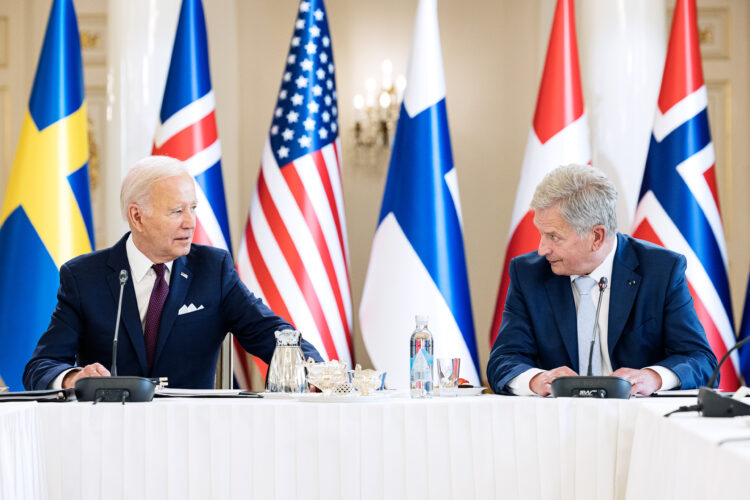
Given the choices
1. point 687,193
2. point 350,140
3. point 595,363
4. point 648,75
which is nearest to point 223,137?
point 350,140

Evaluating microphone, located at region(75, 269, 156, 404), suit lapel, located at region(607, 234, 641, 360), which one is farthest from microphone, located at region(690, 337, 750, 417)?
microphone, located at region(75, 269, 156, 404)

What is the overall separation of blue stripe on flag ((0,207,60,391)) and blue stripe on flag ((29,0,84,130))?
0.50 m

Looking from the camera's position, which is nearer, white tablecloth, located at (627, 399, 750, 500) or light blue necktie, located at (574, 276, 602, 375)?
white tablecloth, located at (627, 399, 750, 500)

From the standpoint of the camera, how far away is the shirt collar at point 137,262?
8.93 ft

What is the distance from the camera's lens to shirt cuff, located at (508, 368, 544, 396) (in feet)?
7.32

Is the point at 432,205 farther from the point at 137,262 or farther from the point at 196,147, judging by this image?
the point at 137,262

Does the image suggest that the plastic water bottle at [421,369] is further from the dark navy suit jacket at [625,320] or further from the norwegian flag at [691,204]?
the norwegian flag at [691,204]

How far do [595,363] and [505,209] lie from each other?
3.47 m

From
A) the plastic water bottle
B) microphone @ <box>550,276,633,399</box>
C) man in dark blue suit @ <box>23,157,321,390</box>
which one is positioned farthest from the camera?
man in dark blue suit @ <box>23,157,321,390</box>

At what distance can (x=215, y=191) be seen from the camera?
4203mm

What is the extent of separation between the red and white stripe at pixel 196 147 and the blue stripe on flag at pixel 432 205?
2.72ft

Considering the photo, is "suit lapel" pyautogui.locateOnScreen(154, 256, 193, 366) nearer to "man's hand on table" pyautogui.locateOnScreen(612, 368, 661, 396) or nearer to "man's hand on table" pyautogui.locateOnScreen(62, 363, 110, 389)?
"man's hand on table" pyautogui.locateOnScreen(62, 363, 110, 389)

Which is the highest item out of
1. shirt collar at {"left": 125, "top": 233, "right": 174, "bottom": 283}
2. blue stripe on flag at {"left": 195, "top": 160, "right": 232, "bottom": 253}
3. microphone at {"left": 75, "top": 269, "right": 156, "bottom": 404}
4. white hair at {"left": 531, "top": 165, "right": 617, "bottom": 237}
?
blue stripe on flag at {"left": 195, "top": 160, "right": 232, "bottom": 253}

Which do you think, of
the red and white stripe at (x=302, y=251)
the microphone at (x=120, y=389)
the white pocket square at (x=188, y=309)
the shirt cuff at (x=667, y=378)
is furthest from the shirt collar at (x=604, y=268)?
the red and white stripe at (x=302, y=251)
